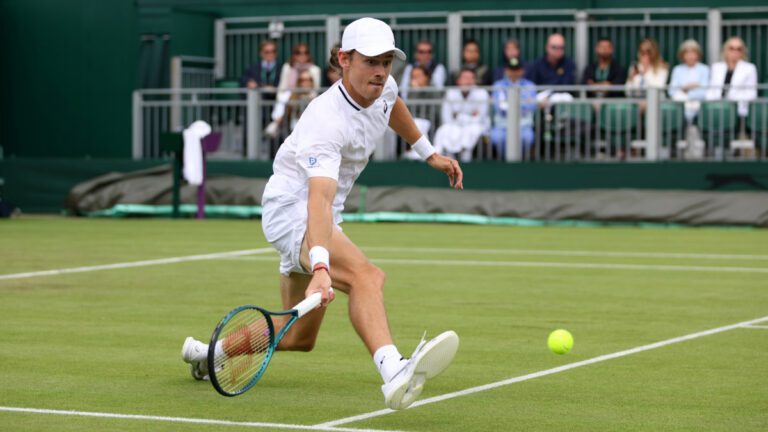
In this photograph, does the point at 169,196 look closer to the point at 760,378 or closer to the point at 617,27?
the point at 617,27

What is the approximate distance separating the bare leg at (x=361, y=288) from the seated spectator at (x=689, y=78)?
14051 mm

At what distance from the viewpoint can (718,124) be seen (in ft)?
64.3

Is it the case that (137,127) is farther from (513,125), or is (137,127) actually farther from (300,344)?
(300,344)

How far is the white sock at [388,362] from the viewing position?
5.85 m

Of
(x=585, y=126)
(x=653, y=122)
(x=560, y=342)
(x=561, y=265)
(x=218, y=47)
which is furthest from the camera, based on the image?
(x=218, y=47)

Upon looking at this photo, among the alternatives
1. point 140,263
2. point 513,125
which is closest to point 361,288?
point 140,263

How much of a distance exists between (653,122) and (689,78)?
3.32 feet

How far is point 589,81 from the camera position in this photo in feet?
68.6

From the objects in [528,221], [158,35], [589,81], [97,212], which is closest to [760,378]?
[528,221]

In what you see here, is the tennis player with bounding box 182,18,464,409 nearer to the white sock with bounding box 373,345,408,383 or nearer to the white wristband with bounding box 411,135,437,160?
the white sock with bounding box 373,345,408,383

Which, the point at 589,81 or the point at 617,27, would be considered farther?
the point at 617,27

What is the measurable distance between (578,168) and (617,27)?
379 centimetres

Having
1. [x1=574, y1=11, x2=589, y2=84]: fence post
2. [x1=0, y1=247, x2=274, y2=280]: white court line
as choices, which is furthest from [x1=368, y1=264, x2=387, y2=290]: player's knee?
[x1=574, y1=11, x2=589, y2=84]: fence post

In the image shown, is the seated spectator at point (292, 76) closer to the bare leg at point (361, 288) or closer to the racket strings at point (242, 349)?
the bare leg at point (361, 288)
